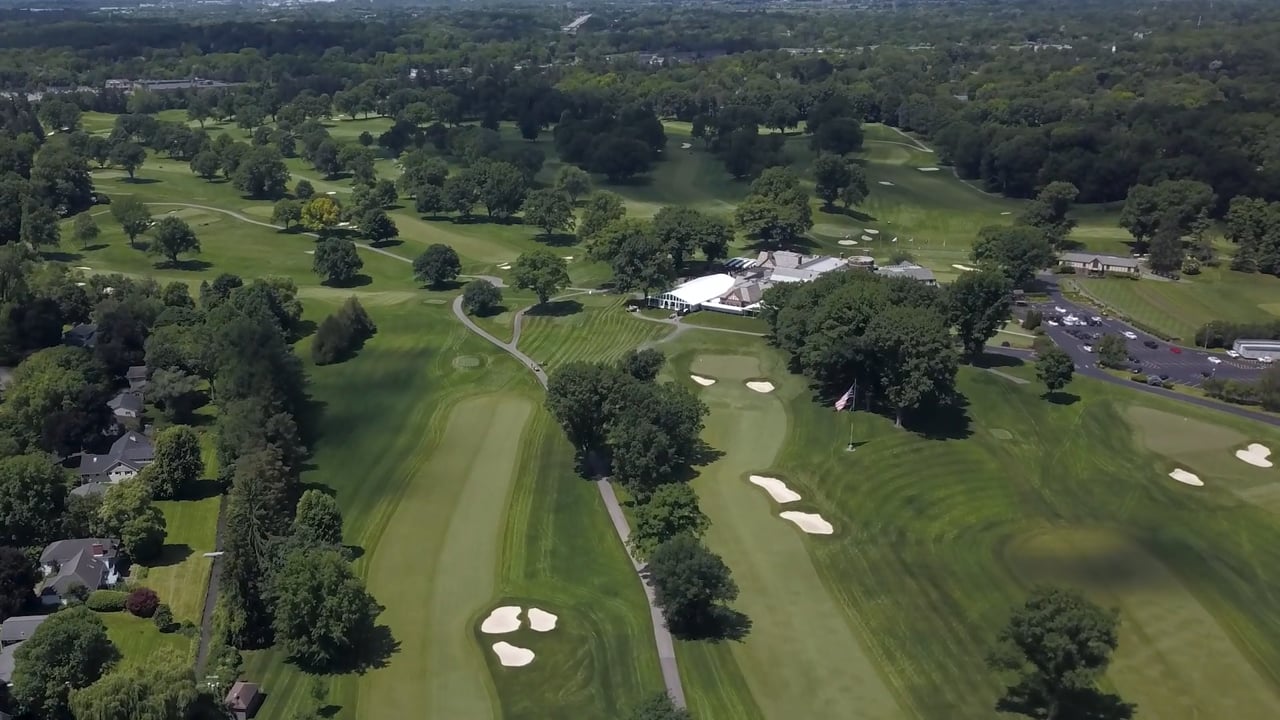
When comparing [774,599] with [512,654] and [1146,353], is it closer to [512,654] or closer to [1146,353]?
[512,654]

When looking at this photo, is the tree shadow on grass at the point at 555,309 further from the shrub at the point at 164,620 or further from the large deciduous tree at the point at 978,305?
the shrub at the point at 164,620

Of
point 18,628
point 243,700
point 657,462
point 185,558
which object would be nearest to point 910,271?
point 657,462

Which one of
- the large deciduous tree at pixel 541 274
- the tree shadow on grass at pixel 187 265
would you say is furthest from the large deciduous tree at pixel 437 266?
the tree shadow on grass at pixel 187 265

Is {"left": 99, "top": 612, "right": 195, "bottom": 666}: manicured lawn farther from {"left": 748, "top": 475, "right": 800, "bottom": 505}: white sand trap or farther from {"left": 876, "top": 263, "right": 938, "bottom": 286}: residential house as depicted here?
{"left": 876, "top": 263, "right": 938, "bottom": 286}: residential house

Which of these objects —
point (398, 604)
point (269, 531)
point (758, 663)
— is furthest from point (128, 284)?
point (758, 663)

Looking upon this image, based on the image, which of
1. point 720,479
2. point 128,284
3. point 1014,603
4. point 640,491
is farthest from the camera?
point 128,284

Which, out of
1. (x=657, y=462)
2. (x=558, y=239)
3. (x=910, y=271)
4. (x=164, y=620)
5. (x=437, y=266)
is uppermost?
(x=657, y=462)

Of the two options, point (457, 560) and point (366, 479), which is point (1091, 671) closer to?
point (457, 560)
